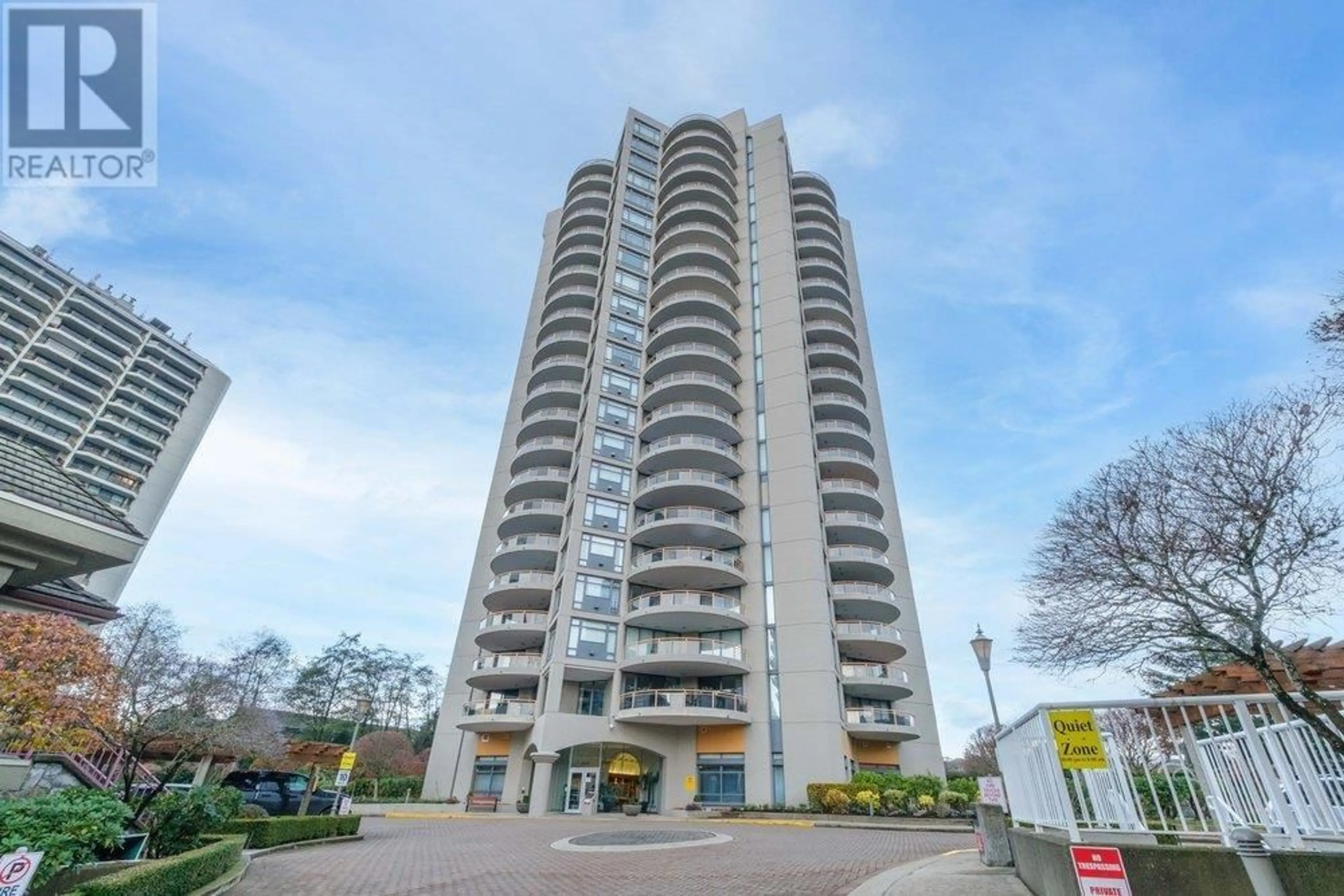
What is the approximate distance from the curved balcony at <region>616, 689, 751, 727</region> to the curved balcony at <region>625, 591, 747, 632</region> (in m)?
3.56

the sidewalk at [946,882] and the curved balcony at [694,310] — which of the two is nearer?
the sidewalk at [946,882]

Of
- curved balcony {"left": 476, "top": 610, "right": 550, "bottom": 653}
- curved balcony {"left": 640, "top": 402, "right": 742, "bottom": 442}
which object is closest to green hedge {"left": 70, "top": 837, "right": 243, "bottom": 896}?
curved balcony {"left": 476, "top": 610, "right": 550, "bottom": 653}

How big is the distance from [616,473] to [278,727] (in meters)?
23.4

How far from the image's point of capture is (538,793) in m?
28.3

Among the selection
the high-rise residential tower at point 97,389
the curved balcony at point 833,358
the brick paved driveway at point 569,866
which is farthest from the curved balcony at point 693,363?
the high-rise residential tower at point 97,389

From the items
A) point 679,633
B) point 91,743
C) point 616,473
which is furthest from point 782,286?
point 91,743

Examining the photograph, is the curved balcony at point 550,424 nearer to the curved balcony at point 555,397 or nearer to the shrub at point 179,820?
the curved balcony at point 555,397

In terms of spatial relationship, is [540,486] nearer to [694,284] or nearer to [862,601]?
[694,284]

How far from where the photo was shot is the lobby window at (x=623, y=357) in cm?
4184

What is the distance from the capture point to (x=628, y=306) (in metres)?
44.7

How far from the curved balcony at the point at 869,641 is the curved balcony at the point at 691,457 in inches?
427

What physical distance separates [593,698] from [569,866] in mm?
21179

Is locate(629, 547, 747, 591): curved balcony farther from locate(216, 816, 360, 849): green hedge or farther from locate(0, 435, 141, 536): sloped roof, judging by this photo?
locate(0, 435, 141, 536): sloped roof

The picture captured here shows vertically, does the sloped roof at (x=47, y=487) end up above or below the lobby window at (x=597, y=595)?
below
